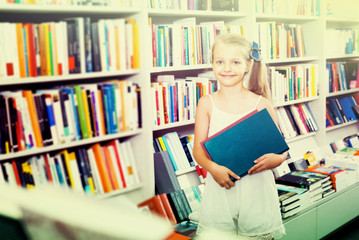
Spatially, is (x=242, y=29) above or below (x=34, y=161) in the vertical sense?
above

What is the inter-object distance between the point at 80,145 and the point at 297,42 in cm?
210

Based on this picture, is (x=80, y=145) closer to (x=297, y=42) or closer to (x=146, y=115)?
(x=146, y=115)

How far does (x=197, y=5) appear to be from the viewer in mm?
2539

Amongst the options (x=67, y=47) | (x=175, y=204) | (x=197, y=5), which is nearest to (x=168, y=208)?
(x=175, y=204)

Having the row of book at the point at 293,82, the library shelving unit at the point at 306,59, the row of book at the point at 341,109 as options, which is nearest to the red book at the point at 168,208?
the library shelving unit at the point at 306,59

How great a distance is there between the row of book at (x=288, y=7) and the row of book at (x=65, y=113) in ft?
4.58

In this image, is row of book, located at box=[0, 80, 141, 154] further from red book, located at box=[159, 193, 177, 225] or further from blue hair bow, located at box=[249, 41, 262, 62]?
blue hair bow, located at box=[249, 41, 262, 62]

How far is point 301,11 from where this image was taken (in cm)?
323

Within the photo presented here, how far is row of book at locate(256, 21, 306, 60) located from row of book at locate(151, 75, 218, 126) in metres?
0.63

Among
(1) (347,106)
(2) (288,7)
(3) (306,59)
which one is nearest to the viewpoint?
(2) (288,7)

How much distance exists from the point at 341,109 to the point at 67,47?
2.83m

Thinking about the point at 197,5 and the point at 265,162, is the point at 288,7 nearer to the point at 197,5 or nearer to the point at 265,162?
the point at 197,5

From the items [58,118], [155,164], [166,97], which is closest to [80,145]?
[58,118]

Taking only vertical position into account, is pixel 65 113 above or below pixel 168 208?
above
